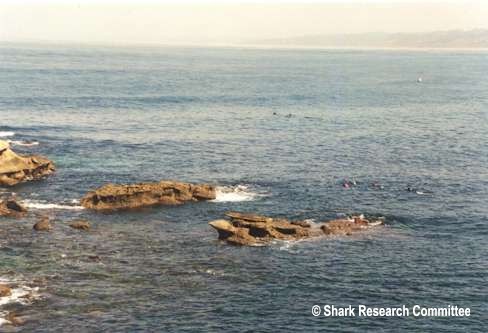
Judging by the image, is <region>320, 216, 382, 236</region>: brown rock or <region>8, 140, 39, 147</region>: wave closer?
<region>320, 216, 382, 236</region>: brown rock

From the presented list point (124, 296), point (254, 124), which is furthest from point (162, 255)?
point (254, 124)

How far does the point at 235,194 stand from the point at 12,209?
35674 millimetres

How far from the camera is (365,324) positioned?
2822 inches

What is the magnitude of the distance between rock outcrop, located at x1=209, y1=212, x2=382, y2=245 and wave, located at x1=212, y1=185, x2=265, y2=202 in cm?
1594

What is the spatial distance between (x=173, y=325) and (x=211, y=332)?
13.3ft

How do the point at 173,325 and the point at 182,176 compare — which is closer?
the point at 173,325

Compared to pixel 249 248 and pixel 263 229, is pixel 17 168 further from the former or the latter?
pixel 249 248

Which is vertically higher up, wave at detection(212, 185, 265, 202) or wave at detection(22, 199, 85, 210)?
wave at detection(212, 185, 265, 202)

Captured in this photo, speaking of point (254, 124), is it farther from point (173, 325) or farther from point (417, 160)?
point (173, 325)

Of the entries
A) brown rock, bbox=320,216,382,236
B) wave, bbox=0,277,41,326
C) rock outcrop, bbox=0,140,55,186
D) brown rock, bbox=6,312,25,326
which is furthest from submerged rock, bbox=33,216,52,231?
brown rock, bbox=320,216,382,236

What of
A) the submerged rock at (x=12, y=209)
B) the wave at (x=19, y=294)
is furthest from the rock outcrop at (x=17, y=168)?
the wave at (x=19, y=294)

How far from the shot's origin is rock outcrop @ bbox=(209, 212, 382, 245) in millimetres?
95875

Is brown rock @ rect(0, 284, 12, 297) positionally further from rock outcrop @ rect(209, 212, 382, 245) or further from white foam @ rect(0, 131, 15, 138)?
white foam @ rect(0, 131, 15, 138)

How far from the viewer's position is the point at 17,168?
123750 mm
